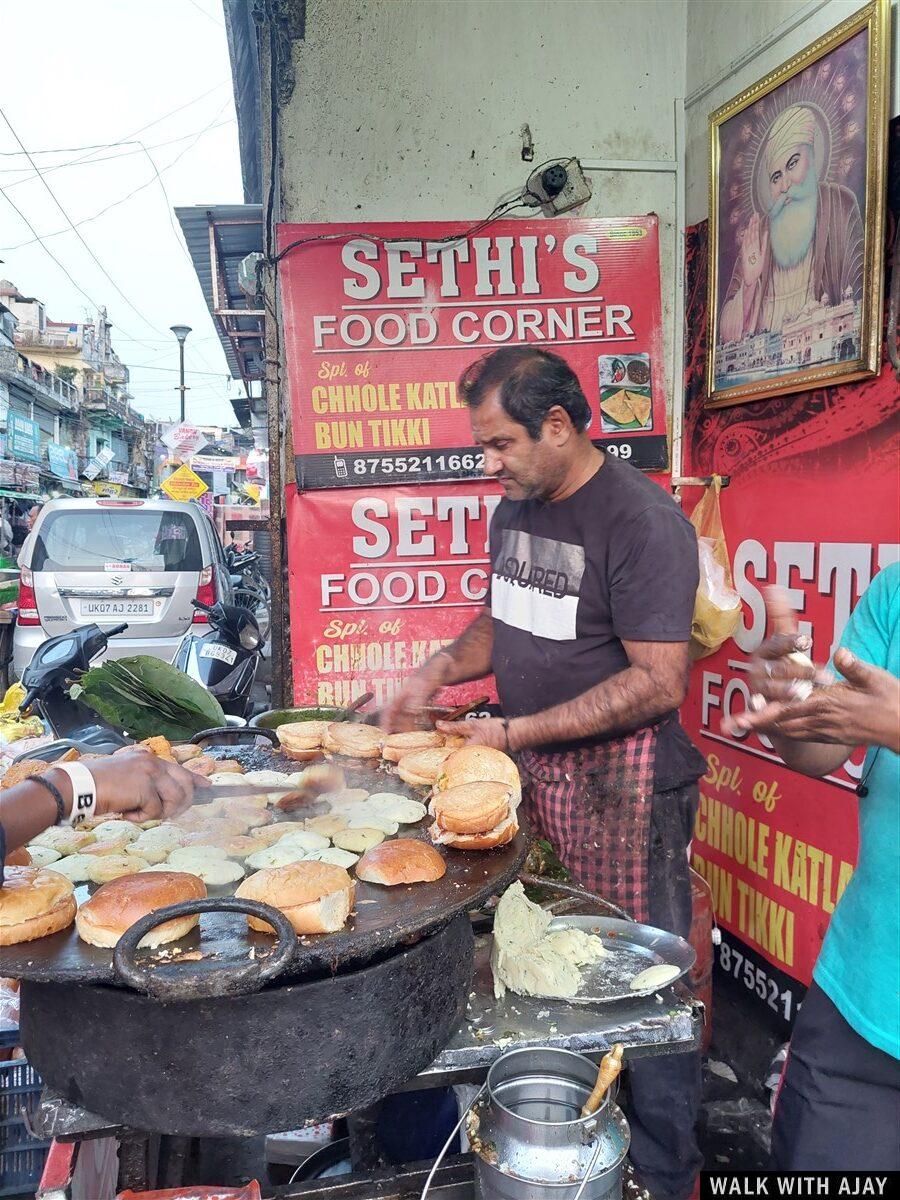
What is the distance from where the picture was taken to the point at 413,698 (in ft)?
10.1

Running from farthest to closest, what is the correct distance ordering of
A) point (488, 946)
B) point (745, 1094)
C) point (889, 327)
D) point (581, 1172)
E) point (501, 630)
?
point (745, 1094) < point (501, 630) < point (889, 327) < point (488, 946) < point (581, 1172)

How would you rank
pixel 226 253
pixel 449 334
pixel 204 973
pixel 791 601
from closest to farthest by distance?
pixel 204 973 → pixel 791 601 → pixel 449 334 → pixel 226 253

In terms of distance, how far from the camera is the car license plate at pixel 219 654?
20.9 ft

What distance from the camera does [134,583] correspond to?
8445 mm

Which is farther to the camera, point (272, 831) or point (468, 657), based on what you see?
point (468, 657)

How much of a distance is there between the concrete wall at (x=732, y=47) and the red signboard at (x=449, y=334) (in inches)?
13.7

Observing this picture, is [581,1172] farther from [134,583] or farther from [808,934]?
[134,583]

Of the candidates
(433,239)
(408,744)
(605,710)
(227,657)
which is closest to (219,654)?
(227,657)

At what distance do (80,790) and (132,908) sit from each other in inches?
16.7

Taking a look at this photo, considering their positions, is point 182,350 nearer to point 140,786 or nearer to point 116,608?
point 116,608

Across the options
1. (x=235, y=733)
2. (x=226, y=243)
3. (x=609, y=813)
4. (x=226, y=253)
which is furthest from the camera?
(x=226, y=253)

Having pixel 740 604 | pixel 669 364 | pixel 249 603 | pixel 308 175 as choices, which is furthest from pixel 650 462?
pixel 249 603

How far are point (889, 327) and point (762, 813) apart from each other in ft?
6.75

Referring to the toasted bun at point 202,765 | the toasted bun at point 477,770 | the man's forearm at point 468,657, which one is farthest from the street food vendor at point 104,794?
the man's forearm at point 468,657
